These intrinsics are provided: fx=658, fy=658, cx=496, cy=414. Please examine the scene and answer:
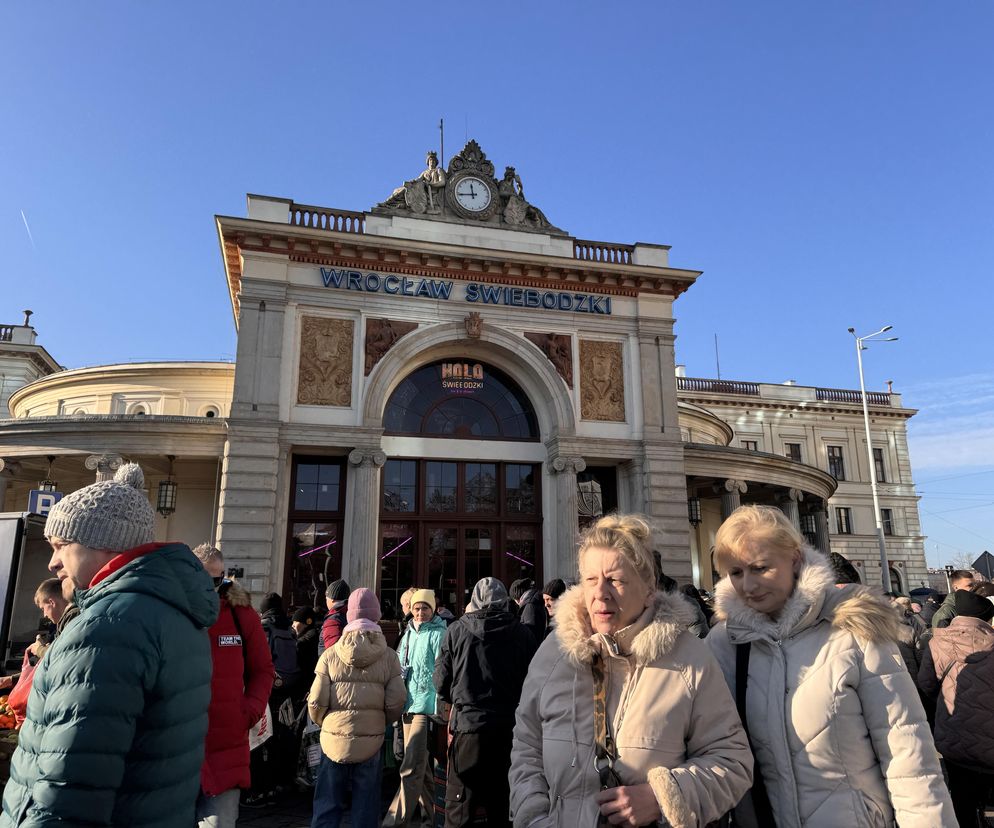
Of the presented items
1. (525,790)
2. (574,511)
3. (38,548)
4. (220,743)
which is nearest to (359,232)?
(574,511)

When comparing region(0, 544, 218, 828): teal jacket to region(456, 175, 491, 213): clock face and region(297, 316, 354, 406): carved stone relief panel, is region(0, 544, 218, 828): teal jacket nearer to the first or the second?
region(297, 316, 354, 406): carved stone relief panel

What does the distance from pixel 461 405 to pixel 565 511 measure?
4353 millimetres

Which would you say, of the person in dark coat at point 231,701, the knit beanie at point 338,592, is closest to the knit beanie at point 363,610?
the person in dark coat at point 231,701

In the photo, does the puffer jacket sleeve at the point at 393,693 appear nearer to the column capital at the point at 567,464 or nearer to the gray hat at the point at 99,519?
the gray hat at the point at 99,519

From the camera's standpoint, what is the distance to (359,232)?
18.8 meters

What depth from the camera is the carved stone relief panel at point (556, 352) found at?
1938 cm

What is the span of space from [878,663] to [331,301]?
56.6ft

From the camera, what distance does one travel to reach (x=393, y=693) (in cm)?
546

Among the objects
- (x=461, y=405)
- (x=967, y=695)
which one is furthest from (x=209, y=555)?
(x=461, y=405)

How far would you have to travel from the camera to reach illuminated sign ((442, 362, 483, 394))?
19484 mm

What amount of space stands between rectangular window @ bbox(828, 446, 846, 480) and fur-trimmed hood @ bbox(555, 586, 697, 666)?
1741 inches

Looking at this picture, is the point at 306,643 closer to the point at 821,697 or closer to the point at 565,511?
the point at 821,697

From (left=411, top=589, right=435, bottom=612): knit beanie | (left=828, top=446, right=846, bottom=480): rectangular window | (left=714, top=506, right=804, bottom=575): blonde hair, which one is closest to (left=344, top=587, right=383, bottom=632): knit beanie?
A: (left=411, top=589, right=435, bottom=612): knit beanie

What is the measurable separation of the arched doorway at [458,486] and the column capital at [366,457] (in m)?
0.93
